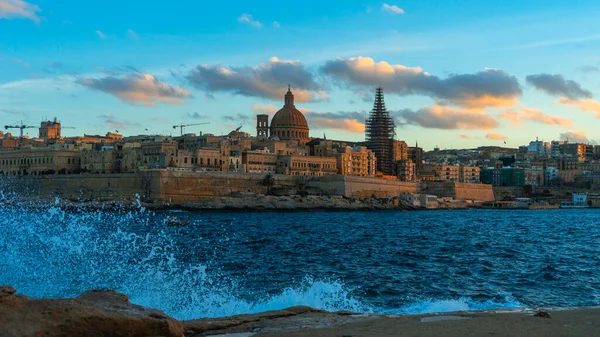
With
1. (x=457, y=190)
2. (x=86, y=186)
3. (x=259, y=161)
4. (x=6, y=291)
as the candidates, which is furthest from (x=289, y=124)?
(x=6, y=291)

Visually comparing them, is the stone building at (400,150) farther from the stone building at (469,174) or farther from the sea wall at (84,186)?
the sea wall at (84,186)

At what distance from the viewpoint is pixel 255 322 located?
329 inches

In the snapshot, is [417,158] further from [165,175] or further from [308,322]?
[308,322]

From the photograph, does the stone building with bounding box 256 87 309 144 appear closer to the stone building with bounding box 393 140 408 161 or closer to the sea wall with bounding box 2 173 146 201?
the stone building with bounding box 393 140 408 161

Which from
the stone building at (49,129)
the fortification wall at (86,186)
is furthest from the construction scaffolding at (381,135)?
the stone building at (49,129)

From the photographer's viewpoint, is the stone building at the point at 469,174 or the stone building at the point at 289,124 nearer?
the stone building at the point at 289,124

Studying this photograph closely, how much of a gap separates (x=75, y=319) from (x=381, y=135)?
4250 inches

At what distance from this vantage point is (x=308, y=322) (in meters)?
8.21

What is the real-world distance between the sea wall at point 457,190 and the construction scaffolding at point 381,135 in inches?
568

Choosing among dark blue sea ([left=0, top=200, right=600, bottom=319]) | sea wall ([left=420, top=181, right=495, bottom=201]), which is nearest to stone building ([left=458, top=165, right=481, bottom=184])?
sea wall ([left=420, top=181, right=495, bottom=201])

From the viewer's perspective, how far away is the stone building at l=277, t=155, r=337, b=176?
90375 mm

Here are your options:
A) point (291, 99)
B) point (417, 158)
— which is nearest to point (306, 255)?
point (291, 99)

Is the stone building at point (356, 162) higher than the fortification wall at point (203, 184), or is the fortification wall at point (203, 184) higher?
the stone building at point (356, 162)

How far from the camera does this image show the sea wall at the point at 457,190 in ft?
311
